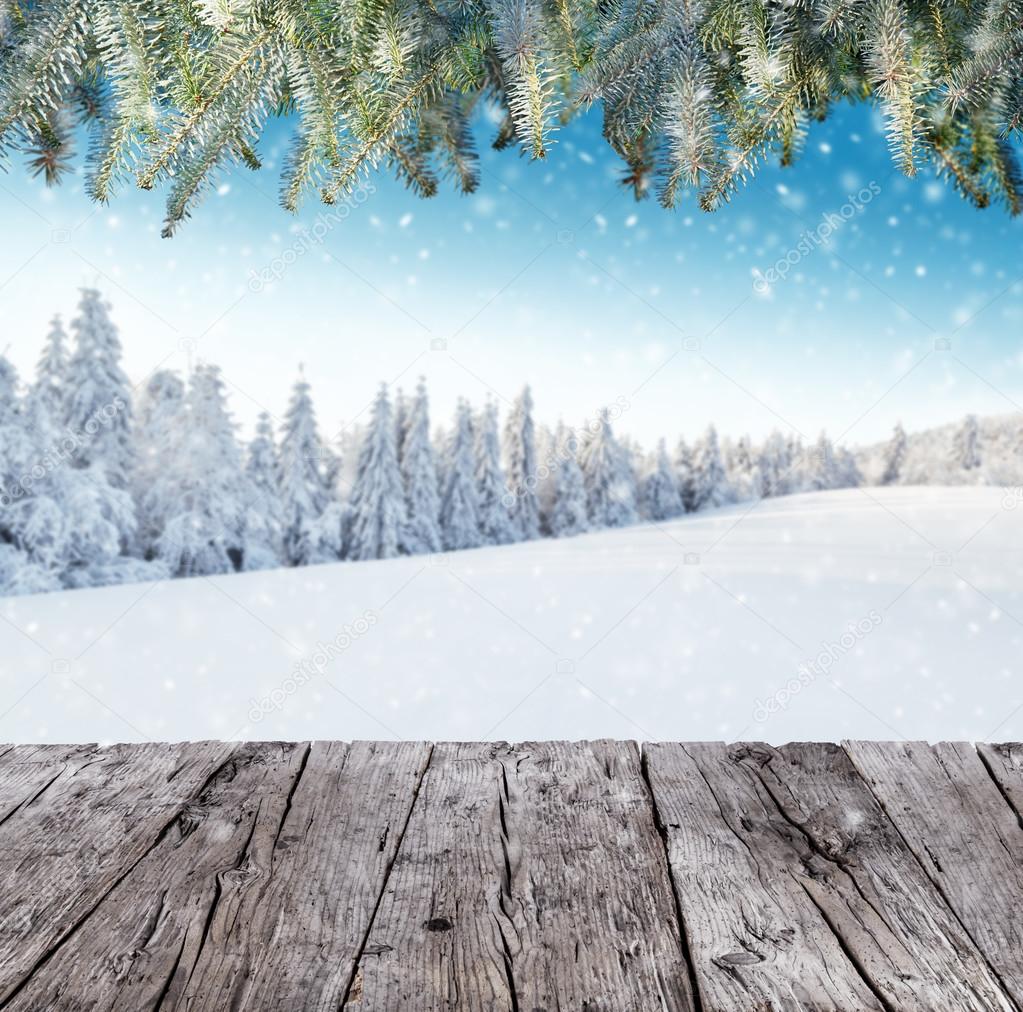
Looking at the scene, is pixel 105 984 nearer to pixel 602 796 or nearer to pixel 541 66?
pixel 602 796

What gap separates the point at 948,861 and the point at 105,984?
3.40ft

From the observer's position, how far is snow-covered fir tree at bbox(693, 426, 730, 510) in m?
12.5

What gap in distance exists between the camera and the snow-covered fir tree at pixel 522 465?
1246cm

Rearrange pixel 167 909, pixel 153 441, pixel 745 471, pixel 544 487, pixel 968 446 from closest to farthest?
pixel 167 909 → pixel 968 446 → pixel 153 441 → pixel 745 471 → pixel 544 487

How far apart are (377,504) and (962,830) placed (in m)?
11.7

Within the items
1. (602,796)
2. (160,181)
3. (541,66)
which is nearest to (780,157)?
(541,66)

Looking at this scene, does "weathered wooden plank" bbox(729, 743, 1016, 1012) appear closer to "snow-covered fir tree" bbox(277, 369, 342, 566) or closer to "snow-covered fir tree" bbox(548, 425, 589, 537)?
"snow-covered fir tree" bbox(277, 369, 342, 566)

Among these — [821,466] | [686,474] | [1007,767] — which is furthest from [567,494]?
[1007,767]

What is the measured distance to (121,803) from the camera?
1134 mm

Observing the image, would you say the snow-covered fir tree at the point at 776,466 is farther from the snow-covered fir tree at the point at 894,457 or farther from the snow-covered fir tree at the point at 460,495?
the snow-covered fir tree at the point at 460,495

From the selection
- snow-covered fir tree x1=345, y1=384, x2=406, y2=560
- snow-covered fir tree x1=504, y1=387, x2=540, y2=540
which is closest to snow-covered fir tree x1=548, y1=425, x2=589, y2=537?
snow-covered fir tree x1=504, y1=387, x2=540, y2=540

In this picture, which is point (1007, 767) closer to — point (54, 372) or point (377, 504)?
point (54, 372)

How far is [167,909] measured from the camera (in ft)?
2.77

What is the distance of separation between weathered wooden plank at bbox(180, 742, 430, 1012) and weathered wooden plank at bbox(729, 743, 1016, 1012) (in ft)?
1.83
